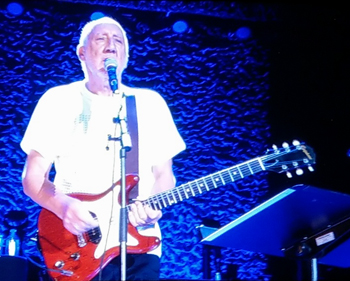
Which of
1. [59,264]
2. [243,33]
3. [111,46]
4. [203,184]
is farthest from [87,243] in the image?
[243,33]

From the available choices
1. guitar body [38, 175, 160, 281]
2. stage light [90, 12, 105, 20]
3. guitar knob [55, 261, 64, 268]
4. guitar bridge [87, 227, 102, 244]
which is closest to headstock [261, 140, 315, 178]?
guitar body [38, 175, 160, 281]

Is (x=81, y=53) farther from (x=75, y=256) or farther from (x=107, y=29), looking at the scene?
(x=75, y=256)

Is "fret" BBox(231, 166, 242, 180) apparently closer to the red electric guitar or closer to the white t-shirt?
the red electric guitar

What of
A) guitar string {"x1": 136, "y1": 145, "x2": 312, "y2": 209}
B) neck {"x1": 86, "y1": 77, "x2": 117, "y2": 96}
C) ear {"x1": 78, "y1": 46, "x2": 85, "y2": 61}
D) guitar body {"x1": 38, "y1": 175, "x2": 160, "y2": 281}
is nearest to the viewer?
guitar body {"x1": 38, "y1": 175, "x2": 160, "y2": 281}

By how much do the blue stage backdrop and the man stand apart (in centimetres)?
58

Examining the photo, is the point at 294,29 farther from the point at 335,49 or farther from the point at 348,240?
the point at 348,240

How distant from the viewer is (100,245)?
9.98ft

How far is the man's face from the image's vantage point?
3.74 m

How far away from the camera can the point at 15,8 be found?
4.34 m

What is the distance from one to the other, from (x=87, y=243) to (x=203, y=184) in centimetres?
73

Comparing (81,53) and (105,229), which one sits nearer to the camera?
(105,229)

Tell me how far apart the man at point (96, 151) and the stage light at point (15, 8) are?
88 cm

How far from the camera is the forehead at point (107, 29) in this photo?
382cm

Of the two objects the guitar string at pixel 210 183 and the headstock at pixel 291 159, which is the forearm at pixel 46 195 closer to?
the guitar string at pixel 210 183
